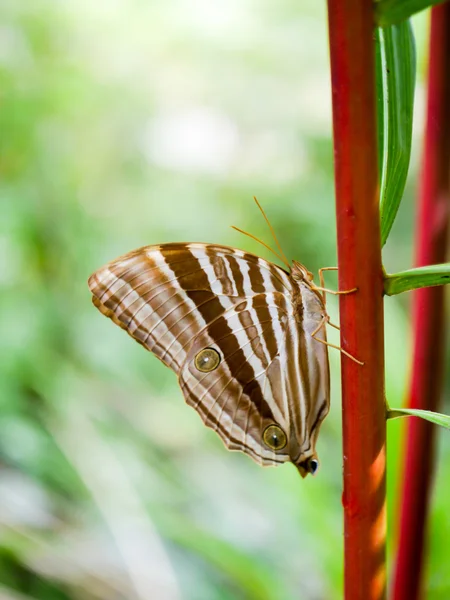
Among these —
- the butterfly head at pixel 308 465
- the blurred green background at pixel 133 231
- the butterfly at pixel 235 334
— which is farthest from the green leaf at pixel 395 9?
the blurred green background at pixel 133 231

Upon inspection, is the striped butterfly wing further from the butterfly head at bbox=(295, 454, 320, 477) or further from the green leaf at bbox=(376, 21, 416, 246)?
the green leaf at bbox=(376, 21, 416, 246)

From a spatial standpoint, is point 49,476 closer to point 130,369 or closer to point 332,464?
point 130,369

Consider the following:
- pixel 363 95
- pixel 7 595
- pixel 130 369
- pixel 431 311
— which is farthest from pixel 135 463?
pixel 363 95

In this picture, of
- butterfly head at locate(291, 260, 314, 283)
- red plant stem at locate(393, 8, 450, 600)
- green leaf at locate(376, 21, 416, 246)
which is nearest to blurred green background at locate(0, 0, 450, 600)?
butterfly head at locate(291, 260, 314, 283)

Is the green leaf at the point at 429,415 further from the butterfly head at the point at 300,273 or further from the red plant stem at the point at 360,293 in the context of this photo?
the butterfly head at the point at 300,273

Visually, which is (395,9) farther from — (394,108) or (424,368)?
(424,368)

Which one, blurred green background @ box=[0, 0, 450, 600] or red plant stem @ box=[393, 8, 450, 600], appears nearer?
red plant stem @ box=[393, 8, 450, 600]

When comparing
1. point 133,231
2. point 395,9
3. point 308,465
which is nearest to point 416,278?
point 395,9
